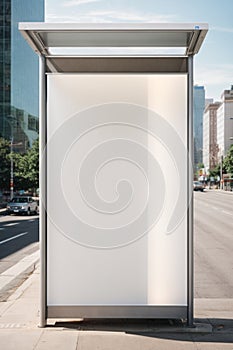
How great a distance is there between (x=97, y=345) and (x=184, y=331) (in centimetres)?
123

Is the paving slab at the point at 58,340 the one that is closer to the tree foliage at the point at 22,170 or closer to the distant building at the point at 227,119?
the tree foliage at the point at 22,170

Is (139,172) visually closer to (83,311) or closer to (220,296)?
(83,311)

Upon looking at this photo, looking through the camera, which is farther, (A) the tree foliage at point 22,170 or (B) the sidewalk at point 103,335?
(A) the tree foliage at point 22,170

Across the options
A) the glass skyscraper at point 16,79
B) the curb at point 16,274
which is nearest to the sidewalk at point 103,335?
the curb at point 16,274

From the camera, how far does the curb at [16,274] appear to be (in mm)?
9707

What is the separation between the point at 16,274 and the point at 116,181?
5.73 metres

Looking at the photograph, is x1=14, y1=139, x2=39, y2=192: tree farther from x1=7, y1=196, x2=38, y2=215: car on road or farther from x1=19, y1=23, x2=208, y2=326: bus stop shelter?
x1=19, y1=23, x2=208, y2=326: bus stop shelter

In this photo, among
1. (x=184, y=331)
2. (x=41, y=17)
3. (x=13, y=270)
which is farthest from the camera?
(x=41, y=17)

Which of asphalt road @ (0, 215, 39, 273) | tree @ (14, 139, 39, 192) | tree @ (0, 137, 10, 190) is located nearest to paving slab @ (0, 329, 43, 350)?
asphalt road @ (0, 215, 39, 273)

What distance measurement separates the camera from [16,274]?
11.6 metres

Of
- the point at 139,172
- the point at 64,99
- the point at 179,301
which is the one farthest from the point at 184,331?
the point at 64,99

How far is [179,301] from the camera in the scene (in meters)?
6.59

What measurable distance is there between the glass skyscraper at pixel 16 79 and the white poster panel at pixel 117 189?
71.2 metres

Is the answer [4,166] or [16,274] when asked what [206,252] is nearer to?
[16,274]
